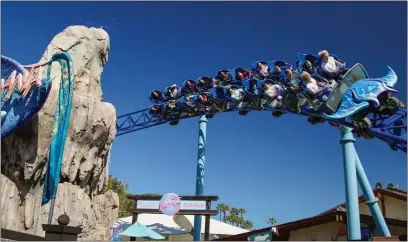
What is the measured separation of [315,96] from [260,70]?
3062 mm

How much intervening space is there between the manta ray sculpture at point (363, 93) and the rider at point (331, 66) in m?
0.60

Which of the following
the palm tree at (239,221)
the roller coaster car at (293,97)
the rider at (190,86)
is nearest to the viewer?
the roller coaster car at (293,97)

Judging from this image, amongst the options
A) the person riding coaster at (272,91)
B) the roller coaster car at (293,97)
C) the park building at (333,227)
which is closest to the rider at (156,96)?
the person riding coaster at (272,91)

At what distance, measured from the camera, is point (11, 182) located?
13531 millimetres

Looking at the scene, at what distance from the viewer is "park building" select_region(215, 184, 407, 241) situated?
13.1 m

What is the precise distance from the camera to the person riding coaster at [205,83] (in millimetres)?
17172

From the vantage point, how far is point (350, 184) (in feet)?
41.2

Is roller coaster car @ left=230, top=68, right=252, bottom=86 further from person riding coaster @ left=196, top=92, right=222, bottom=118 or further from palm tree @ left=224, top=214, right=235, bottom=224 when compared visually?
palm tree @ left=224, top=214, right=235, bottom=224

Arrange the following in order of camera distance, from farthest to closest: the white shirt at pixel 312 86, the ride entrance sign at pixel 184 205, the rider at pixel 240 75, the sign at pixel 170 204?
1. the rider at pixel 240 75
2. the sign at pixel 170 204
3. the ride entrance sign at pixel 184 205
4. the white shirt at pixel 312 86

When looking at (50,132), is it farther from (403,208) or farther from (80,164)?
(403,208)

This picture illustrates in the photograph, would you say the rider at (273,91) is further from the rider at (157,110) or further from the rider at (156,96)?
the rider at (156,96)

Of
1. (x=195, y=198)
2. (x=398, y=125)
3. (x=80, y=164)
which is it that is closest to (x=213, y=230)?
(x=195, y=198)

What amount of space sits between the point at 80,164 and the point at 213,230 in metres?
6.66

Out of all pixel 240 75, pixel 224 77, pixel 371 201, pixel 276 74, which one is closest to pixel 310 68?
pixel 276 74
